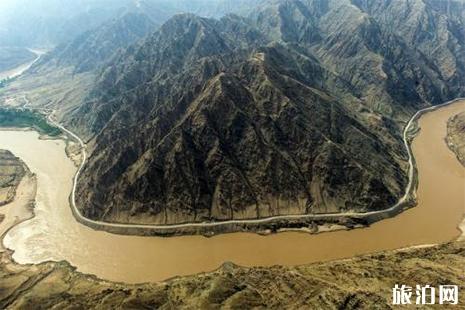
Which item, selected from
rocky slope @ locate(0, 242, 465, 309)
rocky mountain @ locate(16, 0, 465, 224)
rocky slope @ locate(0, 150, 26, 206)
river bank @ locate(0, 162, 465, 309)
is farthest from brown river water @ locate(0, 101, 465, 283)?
rocky slope @ locate(0, 150, 26, 206)

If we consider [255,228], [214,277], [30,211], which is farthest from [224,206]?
[30,211]

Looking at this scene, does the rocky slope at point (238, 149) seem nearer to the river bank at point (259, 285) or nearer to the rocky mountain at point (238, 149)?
the rocky mountain at point (238, 149)

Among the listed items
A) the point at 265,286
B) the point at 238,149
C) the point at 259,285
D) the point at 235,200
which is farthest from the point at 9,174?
the point at 265,286

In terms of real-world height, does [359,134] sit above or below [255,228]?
above

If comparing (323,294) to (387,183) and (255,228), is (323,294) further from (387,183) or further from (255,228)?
(387,183)

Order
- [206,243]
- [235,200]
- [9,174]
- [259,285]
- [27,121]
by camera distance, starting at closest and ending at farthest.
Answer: [259,285] → [206,243] → [235,200] → [9,174] → [27,121]

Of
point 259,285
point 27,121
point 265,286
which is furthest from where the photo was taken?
point 27,121

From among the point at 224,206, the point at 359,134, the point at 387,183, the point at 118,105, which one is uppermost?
the point at 118,105

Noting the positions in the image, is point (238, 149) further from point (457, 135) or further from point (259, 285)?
point (457, 135)
